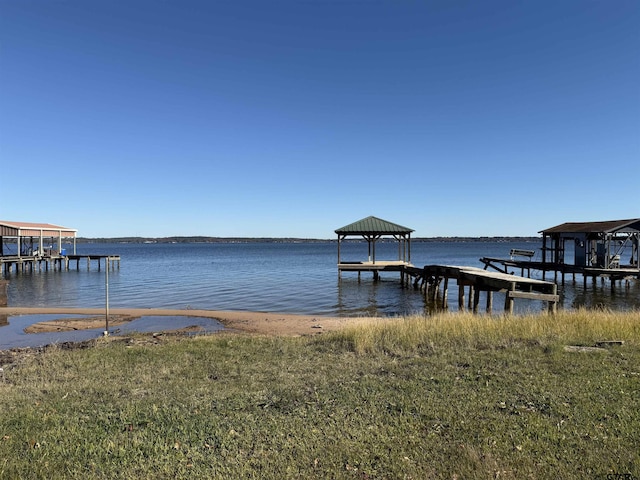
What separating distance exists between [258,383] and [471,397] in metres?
3.18

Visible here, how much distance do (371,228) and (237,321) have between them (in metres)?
19.5

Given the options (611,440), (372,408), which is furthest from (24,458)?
(611,440)

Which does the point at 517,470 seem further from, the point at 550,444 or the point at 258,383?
the point at 258,383

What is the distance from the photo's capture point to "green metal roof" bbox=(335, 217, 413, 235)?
113ft

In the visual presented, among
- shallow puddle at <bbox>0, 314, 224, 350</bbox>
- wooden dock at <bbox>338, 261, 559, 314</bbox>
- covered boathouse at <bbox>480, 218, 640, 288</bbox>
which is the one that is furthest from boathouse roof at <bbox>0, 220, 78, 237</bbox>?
covered boathouse at <bbox>480, 218, 640, 288</bbox>

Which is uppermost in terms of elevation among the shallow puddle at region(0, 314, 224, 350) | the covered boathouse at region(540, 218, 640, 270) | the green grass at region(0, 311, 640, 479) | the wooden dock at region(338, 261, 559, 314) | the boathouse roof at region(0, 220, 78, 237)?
the boathouse roof at region(0, 220, 78, 237)

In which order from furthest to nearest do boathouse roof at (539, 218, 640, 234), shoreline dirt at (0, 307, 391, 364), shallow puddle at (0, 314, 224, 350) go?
boathouse roof at (539, 218, 640, 234) < shallow puddle at (0, 314, 224, 350) < shoreline dirt at (0, 307, 391, 364)

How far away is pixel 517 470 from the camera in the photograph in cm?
388

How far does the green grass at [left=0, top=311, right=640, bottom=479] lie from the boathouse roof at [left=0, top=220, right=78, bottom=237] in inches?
1580

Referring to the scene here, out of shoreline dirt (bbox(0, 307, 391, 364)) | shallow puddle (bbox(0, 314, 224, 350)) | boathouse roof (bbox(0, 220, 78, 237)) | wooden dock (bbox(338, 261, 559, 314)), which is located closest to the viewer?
shoreline dirt (bbox(0, 307, 391, 364))

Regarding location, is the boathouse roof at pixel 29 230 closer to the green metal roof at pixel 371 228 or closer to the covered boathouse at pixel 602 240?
the green metal roof at pixel 371 228

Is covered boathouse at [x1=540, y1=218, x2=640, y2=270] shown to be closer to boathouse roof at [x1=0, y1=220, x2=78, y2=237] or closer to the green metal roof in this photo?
the green metal roof

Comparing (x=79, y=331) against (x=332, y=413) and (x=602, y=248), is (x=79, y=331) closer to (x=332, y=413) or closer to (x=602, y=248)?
(x=332, y=413)

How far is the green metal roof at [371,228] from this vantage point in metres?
34.3
